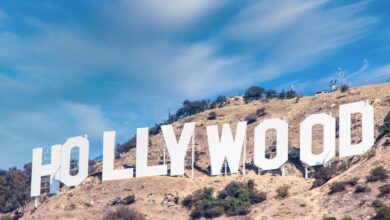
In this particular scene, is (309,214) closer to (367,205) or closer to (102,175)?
(367,205)

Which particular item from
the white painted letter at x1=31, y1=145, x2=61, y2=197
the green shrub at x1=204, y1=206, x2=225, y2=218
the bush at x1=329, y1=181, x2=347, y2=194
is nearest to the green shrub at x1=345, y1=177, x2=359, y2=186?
the bush at x1=329, y1=181, x2=347, y2=194

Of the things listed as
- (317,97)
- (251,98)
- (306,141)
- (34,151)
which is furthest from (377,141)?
(251,98)

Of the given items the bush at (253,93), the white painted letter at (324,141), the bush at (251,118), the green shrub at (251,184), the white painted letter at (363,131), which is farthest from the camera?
the bush at (253,93)

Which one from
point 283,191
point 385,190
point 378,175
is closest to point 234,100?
point 283,191

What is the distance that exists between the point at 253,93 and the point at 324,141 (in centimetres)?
4064

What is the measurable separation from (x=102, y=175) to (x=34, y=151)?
317 inches

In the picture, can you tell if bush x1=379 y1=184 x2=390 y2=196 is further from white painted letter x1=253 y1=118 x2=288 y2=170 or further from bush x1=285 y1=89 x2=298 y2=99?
bush x1=285 y1=89 x2=298 y2=99

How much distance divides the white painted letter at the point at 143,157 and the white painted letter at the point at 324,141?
508 inches

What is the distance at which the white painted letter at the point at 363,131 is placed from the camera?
66688 mm

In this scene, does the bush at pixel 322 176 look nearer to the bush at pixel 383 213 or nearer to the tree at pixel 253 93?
the bush at pixel 383 213

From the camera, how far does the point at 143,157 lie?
74938mm

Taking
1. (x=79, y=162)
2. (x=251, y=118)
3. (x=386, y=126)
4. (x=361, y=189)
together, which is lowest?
(x=361, y=189)

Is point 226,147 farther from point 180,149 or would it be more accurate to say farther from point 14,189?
point 14,189

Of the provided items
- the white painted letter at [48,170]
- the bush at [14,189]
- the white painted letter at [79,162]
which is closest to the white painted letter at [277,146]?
the white painted letter at [79,162]
